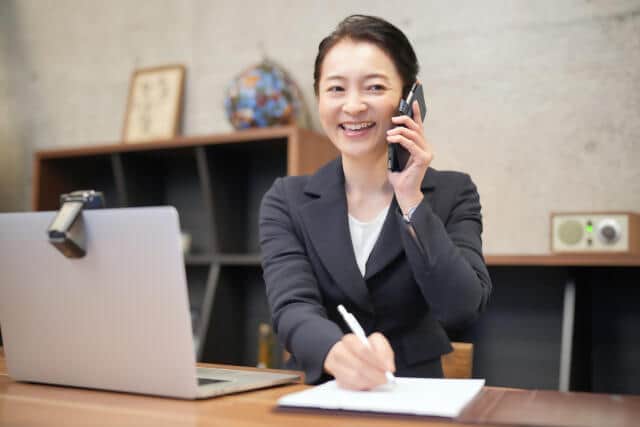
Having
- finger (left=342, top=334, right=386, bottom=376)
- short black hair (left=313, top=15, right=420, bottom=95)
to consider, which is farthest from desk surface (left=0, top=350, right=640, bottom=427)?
short black hair (left=313, top=15, right=420, bottom=95)

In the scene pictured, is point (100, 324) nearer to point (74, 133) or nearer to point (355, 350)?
point (355, 350)

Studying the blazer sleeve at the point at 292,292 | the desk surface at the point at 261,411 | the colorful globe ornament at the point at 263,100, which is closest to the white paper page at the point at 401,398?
the desk surface at the point at 261,411

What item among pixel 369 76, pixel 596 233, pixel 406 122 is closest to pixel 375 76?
pixel 369 76

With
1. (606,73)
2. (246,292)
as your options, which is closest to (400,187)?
(606,73)

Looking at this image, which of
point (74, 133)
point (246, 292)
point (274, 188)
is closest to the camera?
point (274, 188)

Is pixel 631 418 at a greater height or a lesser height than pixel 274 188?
lesser

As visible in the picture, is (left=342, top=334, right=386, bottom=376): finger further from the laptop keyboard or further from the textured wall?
the textured wall

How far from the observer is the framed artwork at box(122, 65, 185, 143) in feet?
10.8

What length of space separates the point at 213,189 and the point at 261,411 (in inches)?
86.9

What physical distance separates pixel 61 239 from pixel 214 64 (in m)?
2.56

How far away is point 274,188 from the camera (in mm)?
1671

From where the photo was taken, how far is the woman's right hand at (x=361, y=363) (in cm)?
93

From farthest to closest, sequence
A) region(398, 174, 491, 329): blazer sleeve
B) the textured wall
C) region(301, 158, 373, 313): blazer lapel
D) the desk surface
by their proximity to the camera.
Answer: the textured wall, region(301, 158, 373, 313): blazer lapel, region(398, 174, 491, 329): blazer sleeve, the desk surface

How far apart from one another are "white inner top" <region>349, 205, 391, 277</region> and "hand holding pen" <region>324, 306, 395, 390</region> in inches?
22.6
